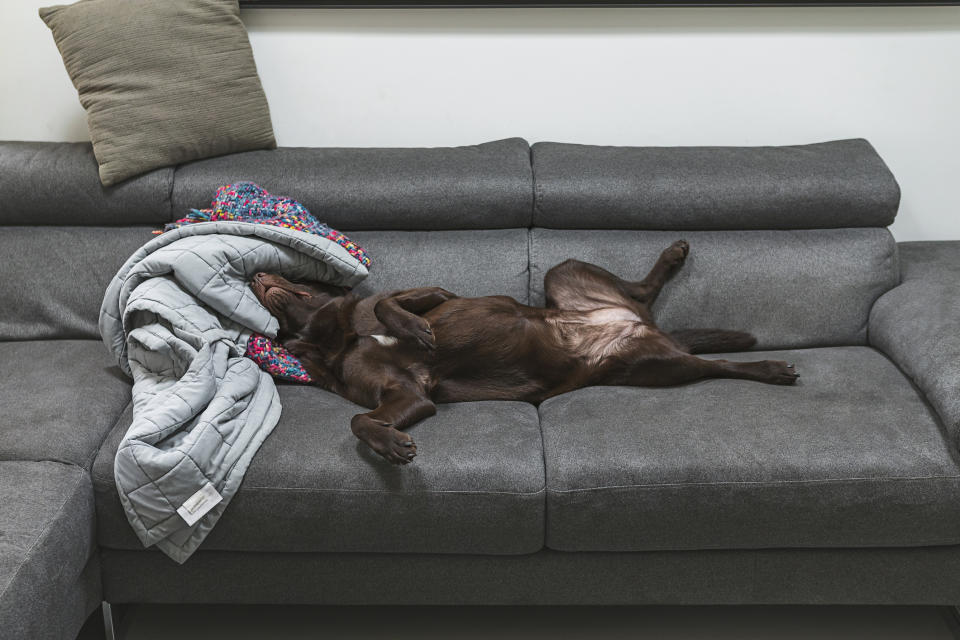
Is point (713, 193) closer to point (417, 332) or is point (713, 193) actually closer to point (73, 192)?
point (417, 332)

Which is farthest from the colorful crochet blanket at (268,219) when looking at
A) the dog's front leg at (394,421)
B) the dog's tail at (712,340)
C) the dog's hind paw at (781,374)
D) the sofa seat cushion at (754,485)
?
the dog's hind paw at (781,374)

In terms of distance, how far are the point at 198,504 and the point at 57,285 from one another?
1.05 metres

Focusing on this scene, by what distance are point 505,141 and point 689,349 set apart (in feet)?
2.76

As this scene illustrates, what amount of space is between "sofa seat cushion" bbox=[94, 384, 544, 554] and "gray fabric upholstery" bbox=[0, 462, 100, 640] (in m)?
0.07

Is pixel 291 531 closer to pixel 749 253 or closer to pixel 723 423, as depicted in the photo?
pixel 723 423

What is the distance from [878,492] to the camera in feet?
5.73

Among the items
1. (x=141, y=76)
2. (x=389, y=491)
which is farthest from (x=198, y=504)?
(x=141, y=76)

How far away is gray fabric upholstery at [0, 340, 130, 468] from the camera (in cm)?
182

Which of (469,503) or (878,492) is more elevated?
(878,492)

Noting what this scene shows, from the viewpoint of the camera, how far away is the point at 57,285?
240 cm

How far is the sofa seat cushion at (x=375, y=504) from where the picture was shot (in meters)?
1.75

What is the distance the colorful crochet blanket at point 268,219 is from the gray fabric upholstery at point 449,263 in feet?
0.19

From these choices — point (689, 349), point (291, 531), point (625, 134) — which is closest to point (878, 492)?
point (689, 349)

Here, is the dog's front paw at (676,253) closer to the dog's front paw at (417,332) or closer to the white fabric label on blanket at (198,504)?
the dog's front paw at (417,332)
